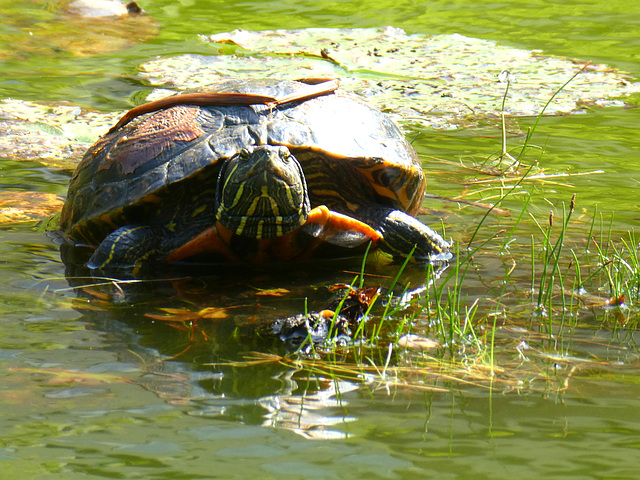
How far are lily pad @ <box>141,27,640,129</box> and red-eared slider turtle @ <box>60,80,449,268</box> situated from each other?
101 inches

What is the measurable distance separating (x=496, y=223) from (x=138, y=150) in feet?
6.36

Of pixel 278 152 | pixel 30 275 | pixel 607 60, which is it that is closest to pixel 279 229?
pixel 278 152

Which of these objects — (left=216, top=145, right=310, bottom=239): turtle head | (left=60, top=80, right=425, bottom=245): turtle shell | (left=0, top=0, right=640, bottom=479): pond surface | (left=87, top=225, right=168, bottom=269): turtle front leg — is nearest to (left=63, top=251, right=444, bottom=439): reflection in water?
(left=0, top=0, right=640, bottom=479): pond surface

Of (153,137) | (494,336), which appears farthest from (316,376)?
(153,137)

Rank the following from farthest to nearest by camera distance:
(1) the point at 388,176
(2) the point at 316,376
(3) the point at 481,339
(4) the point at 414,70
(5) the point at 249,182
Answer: (4) the point at 414,70 < (1) the point at 388,176 < (5) the point at 249,182 < (3) the point at 481,339 < (2) the point at 316,376

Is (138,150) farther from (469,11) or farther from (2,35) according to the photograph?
(469,11)

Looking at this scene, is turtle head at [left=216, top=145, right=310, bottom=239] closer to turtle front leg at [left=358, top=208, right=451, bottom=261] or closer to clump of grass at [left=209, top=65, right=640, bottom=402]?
turtle front leg at [left=358, top=208, right=451, bottom=261]

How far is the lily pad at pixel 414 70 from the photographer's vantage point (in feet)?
21.7

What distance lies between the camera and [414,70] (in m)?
7.77

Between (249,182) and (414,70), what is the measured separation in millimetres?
4964

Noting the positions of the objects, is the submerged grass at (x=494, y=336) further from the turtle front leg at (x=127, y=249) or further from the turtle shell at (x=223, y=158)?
the turtle front leg at (x=127, y=249)

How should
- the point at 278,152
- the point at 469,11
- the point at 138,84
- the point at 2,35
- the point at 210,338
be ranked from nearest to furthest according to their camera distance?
the point at 210,338 < the point at 278,152 < the point at 138,84 < the point at 2,35 < the point at 469,11

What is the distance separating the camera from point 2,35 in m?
9.20

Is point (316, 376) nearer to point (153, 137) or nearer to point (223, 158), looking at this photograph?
point (223, 158)
